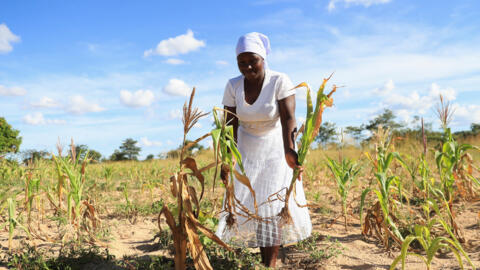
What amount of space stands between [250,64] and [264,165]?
755 mm

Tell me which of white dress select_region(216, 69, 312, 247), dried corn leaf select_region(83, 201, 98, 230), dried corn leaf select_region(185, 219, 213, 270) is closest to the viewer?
dried corn leaf select_region(185, 219, 213, 270)

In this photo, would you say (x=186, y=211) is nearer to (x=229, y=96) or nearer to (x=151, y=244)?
(x=229, y=96)

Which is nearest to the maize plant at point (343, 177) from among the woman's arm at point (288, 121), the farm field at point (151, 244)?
the farm field at point (151, 244)

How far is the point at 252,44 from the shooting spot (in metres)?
2.32

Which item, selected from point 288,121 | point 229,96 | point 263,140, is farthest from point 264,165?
point 229,96

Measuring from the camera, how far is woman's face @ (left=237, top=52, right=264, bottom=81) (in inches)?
92.5

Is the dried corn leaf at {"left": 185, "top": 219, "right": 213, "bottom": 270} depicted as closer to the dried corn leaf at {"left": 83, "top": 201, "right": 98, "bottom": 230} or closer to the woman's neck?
the woman's neck

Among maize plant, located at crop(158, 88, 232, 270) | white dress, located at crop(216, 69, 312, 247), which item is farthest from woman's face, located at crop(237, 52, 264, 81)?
maize plant, located at crop(158, 88, 232, 270)

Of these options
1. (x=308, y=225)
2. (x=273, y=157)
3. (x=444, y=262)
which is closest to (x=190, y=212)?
(x=273, y=157)

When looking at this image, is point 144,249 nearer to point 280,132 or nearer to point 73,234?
point 73,234

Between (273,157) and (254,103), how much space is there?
0.44m

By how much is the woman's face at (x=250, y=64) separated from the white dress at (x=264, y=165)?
0.34ft

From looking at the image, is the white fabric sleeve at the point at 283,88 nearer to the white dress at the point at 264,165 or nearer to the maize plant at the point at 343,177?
the white dress at the point at 264,165

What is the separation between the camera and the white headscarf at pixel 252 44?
231 centimetres
